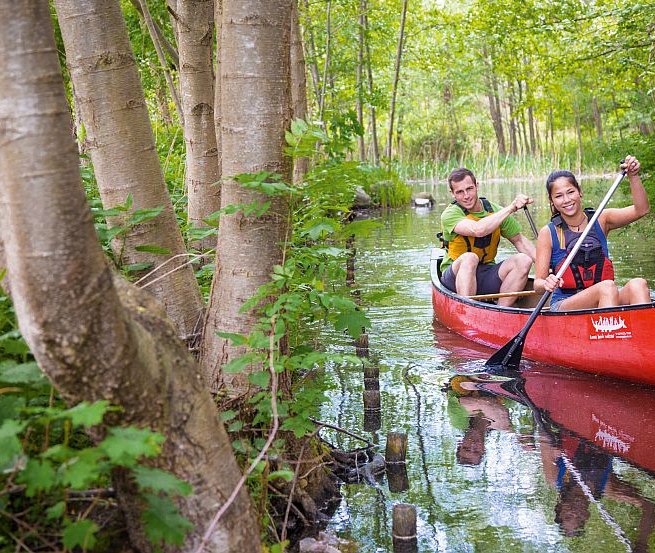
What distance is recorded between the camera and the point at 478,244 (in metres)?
9.21

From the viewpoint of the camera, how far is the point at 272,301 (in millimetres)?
4164

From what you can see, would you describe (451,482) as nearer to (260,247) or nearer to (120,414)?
(260,247)

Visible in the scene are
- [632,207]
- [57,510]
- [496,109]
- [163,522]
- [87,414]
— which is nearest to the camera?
[87,414]

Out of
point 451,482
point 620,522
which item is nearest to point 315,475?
point 451,482

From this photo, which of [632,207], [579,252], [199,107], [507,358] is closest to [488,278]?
[507,358]

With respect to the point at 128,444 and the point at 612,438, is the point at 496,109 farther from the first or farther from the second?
the point at 128,444

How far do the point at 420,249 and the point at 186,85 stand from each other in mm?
9309

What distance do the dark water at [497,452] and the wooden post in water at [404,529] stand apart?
9 centimetres

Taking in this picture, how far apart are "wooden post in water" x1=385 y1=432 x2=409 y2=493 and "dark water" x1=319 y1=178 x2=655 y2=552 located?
6cm

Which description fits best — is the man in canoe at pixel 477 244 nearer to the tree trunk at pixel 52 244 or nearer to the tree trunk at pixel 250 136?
the tree trunk at pixel 250 136

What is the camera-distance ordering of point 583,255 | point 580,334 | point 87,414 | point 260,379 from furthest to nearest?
point 583,255 → point 580,334 → point 260,379 → point 87,414

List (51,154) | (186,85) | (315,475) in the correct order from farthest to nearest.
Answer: (186,85) → (315,475) → (51,154)

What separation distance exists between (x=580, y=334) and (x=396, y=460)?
305 centimetres

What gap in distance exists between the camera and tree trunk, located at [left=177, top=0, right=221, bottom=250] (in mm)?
7070
